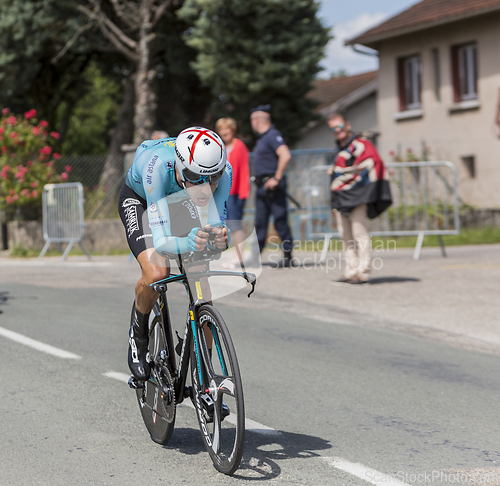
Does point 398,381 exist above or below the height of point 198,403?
below

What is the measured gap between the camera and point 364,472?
3701 mm

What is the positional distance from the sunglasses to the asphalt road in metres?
1.40

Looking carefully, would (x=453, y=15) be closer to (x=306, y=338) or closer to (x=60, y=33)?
(x=60, y=33)

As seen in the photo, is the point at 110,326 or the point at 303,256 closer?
the point at 110,326

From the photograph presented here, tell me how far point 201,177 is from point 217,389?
3.29 ft

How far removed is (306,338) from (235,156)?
4061 millimetres

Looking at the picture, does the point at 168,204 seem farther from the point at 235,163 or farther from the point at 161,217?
the point at 235,163

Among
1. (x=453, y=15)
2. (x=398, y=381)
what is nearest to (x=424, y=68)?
(x=453, y=15)

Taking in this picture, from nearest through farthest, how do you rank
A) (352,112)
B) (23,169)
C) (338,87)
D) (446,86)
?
(23,169), (446,86), (352,112), (338,87)

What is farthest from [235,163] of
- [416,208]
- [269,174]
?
[416,208]

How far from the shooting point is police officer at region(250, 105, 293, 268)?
1093 centimetres

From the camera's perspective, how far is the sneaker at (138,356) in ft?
13.9

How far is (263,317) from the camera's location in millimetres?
8344

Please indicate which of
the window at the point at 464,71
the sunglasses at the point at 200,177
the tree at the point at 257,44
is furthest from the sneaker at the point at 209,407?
the window at the point at 464,71
